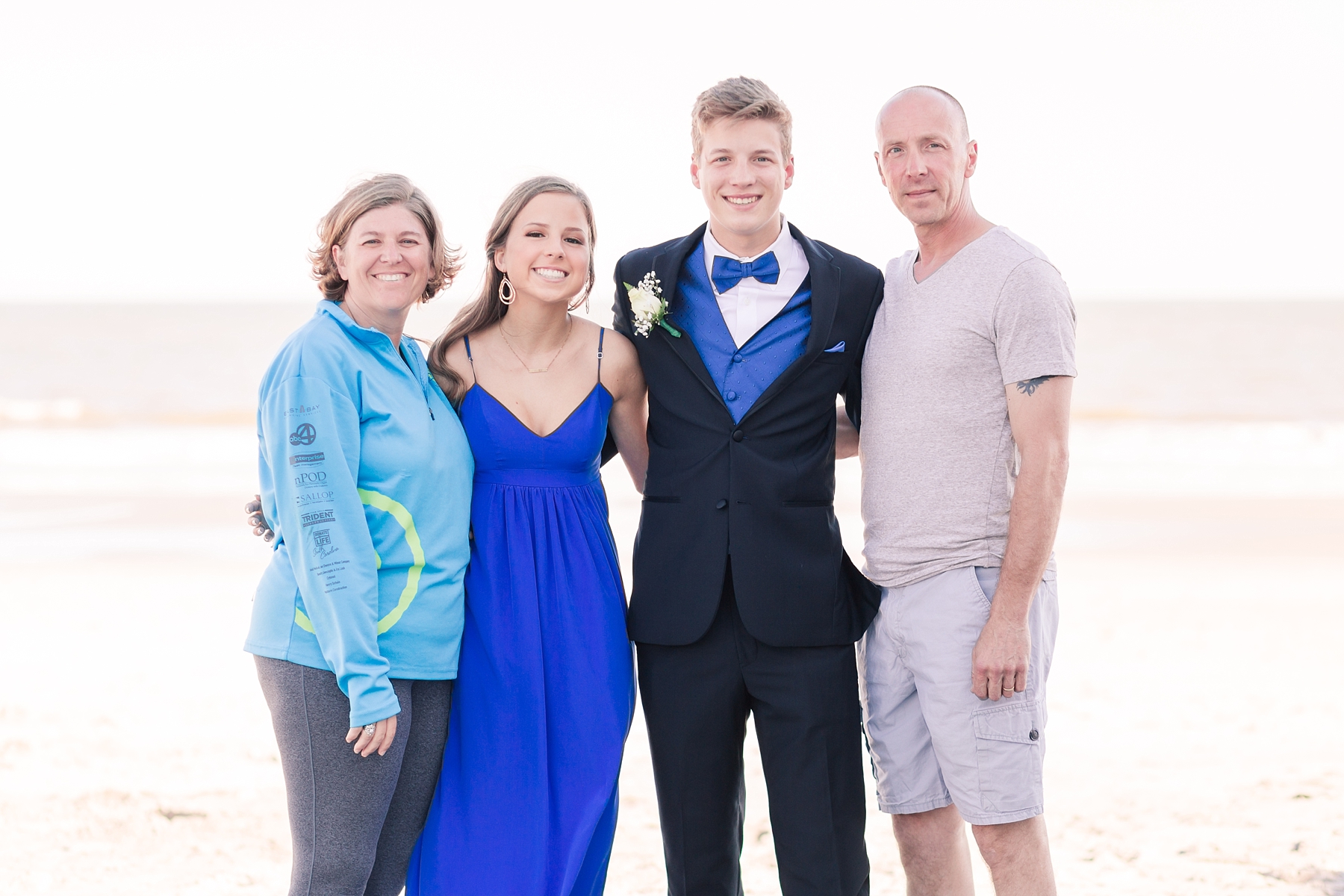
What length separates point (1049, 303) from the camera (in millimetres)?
2758

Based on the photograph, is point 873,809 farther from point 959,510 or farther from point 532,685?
point 532,685

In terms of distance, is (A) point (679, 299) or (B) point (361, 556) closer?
(B) point (361, 556)

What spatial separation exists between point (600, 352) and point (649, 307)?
0.72ft

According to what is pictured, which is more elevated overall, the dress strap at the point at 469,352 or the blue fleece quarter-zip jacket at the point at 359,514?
the dress strap at the point at 469,352

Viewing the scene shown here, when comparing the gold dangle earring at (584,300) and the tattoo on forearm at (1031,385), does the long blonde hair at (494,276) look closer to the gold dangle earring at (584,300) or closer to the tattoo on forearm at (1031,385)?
the gold dangle earring at (584,300)

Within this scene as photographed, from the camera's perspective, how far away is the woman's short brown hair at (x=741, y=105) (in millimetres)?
3002

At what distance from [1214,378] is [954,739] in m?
32.1

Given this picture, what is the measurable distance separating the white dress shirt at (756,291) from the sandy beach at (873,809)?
2.12 m

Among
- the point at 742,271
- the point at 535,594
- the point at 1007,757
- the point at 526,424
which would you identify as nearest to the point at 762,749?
the point at 1007,757

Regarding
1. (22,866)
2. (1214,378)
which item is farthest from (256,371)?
(22,866)

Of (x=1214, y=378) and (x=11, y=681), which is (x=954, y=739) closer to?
(x=11, y=681)

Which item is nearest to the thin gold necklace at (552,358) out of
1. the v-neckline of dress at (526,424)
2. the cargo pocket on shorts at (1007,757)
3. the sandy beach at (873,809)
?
the v-neckline of dress at (526,424)

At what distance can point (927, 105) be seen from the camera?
9.89 feet

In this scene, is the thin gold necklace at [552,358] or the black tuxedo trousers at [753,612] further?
the thin gold necklace at [552,358]
